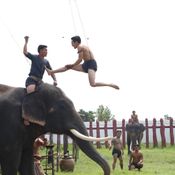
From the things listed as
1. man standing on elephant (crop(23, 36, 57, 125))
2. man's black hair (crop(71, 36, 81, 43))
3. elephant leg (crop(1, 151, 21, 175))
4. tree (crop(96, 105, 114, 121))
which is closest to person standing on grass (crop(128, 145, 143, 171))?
man standing on elephant (crop(23, 36, 57, 125))

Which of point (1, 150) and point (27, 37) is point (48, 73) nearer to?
point (27, 37)

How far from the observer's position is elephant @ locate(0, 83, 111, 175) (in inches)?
432

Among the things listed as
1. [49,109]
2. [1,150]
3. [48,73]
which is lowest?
[1,150]

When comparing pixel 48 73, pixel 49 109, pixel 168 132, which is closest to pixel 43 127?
pixel 49 109

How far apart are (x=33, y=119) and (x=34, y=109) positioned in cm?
20

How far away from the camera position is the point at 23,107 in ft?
36.4

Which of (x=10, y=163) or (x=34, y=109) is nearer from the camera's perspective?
(x=10, y=163)

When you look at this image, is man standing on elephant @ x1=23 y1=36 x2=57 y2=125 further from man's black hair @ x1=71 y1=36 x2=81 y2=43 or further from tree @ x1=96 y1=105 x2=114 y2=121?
tree @ x1=96 y1=105 x2=114 y2=121

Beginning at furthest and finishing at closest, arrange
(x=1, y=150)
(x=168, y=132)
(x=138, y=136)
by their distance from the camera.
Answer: (x=168, y=132)
(x=138, y=136)
(x=1, y=150)

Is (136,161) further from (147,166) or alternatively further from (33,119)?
(33,119)

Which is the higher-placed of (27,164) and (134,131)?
(134,131)

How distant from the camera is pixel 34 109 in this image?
11.1 m

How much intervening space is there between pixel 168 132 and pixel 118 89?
27247 millimetres

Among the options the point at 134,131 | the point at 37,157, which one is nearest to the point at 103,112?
the point at 134,131
